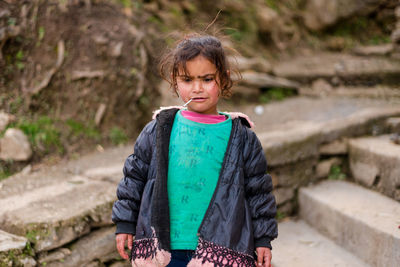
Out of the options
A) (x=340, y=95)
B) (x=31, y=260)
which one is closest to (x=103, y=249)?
(x=31, y=260)

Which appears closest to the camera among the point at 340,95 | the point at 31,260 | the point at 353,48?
the point at 31,260

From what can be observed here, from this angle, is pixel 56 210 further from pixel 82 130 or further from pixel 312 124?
pixel 312 124

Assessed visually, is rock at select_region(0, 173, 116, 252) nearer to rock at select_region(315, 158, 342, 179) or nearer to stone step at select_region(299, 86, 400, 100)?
rock at select_region(315, 158, 342, 179)

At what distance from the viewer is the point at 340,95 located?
4.40 metres

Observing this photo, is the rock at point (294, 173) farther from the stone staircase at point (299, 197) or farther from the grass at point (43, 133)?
the grass at point (43, 133)

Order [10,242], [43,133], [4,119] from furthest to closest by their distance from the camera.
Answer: [43,133] → [4,119] → [10,242]

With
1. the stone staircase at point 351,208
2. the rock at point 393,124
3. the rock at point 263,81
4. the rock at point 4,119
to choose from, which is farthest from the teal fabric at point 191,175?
the rock at point 263,81

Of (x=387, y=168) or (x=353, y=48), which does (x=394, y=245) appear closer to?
(x=387, y=168)

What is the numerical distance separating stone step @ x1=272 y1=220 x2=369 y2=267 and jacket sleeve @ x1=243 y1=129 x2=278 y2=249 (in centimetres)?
81

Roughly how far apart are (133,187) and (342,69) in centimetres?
371

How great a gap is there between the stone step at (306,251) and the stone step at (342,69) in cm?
229

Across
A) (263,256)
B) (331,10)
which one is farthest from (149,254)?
(331,10)

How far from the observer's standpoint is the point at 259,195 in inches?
65.5

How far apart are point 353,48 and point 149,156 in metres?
4.53
